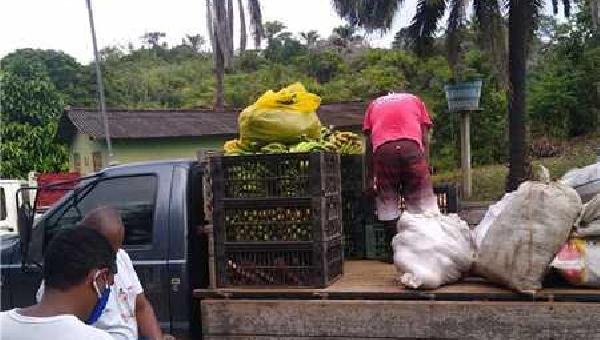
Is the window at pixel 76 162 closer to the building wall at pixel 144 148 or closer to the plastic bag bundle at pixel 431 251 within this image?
the building wall at pixel 144 148

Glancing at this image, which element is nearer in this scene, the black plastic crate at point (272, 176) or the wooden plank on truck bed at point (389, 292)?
the wooden plank on truck bed at point (389, 292)

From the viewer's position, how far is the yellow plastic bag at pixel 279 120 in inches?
161

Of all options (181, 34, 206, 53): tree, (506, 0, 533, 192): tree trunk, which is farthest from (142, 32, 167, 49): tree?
(506, 0, 533, 192): tree trunk

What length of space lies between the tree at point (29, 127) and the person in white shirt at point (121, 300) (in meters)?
20.6

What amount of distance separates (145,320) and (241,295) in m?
0.69

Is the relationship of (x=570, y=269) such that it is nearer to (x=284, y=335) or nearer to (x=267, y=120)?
(x=284, y=335)

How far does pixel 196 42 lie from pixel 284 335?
53725 mm

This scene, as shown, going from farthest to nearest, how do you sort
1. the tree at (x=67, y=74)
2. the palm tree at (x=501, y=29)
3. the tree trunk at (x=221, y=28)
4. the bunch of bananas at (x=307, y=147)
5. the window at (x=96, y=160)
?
1. the tree at (x=67, y=74)
2. the tree trunk at (x=221, y=28)
3. the window at (x=96, y=160)
4. the palm tree at (x=501, y=29)
5. the bunch of bananas at (x=307, y=147)

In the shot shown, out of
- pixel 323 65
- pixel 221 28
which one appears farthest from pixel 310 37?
pixel 221 28

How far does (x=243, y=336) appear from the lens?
363 centimetres

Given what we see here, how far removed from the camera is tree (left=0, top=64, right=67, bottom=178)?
23.2 meters

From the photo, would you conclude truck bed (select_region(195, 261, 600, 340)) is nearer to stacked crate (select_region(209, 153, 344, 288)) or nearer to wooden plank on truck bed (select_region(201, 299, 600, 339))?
wooden plank on truck bed (select_region(201, 299, 600, 339))

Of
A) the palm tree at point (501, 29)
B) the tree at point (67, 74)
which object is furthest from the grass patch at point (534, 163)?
the tree at point (67, 74)

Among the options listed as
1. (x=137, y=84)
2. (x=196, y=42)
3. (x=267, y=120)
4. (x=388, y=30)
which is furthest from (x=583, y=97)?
(x=196, y=42)
